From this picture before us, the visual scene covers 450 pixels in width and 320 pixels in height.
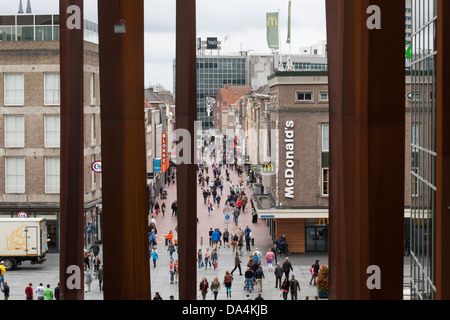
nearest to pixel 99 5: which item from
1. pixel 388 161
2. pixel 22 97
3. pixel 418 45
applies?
pixel 388 161

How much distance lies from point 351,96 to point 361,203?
1.79m

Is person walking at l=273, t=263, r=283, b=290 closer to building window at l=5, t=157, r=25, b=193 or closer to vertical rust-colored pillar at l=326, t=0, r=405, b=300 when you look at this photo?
vertical rust-colored pillar at l=326, t=0, r=405, b=300

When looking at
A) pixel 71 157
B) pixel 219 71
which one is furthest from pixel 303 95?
pixel 219 71

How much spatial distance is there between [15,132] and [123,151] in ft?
97.6

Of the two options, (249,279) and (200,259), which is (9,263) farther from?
(249,279)

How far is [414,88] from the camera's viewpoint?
20188 millimetres

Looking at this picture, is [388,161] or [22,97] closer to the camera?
[388,161]

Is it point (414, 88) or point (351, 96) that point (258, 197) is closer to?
point (414, 88)

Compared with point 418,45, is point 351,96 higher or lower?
lower

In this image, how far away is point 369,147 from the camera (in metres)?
10.4

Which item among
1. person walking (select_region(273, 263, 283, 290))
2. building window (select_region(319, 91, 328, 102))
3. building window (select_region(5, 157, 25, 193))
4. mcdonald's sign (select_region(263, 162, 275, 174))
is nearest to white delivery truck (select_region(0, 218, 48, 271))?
building window (select_region(5, 157, 25, 193))
